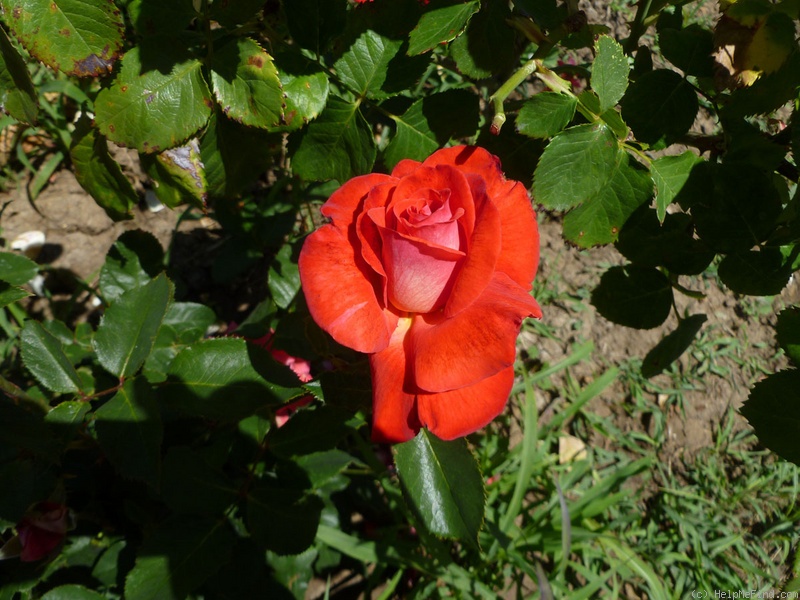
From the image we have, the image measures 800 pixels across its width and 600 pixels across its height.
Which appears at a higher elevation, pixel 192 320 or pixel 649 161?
pixel 649 161

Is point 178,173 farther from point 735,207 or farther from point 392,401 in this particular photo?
point 735,207

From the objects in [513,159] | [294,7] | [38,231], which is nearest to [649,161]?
[513,159]

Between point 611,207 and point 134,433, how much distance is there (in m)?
0.76

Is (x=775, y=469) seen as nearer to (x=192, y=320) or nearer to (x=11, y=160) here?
(x=192, y=320)

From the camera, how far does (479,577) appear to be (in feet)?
5.37

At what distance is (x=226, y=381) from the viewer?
870 mm

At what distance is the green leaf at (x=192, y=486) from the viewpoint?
38.3 inches

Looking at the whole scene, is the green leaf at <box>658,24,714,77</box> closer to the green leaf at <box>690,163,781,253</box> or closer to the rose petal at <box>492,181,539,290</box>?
the green leaf at <box>690,163,781,253</box>

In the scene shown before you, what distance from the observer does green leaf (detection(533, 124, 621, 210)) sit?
724 millimetres

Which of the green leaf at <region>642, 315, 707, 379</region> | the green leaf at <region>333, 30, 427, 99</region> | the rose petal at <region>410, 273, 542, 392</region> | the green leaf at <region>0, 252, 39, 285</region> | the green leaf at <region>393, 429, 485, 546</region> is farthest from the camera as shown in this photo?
the green leaf at <region>0, 252, 39, 285</region>

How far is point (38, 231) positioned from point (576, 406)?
2010 mm

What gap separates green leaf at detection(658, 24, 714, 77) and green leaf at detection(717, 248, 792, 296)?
0.27 m

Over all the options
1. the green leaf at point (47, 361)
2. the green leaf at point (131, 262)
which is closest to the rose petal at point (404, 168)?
the green leaf at point (47, 361)

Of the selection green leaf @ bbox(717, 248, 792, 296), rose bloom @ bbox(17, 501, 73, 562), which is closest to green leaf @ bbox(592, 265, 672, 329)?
Result: green leaf @ bbox(717, 248, 792, 296)
